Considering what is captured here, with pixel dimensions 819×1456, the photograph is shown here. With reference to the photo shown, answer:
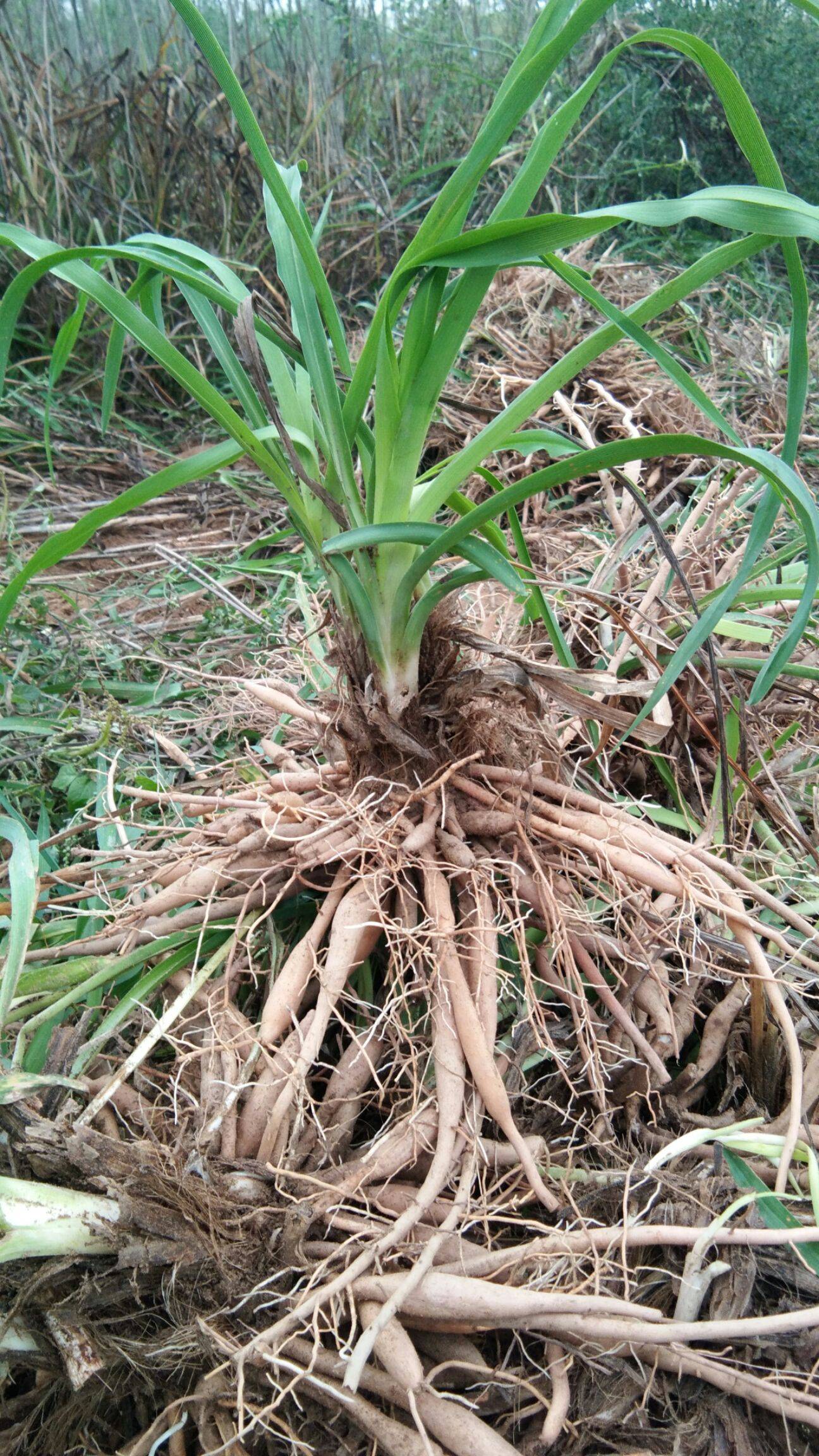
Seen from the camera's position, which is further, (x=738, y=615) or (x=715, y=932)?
(x=738, y=615)

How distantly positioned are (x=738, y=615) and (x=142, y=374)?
1824mm

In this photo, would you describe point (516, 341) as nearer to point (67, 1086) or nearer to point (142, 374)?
point (142, 374)

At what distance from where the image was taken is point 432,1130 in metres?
0.79

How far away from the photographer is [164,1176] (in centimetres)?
73

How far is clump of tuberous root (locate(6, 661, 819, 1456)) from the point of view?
68cm

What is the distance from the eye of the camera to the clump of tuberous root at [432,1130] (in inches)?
26.8

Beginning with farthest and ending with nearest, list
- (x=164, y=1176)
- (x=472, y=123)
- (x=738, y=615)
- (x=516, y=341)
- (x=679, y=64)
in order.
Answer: (x=472, y=123)
(x=679, y=64)
(x=516, y=341)
(x=738, y=615)
(x=164, y=1176)

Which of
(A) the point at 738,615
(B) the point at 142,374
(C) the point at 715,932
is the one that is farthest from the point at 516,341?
(C) the point at 715,932

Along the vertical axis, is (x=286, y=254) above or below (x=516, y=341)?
above

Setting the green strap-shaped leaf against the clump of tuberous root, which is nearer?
the clump of tuberous root

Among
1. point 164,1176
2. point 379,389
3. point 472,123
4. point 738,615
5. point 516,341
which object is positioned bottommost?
point 164,1176

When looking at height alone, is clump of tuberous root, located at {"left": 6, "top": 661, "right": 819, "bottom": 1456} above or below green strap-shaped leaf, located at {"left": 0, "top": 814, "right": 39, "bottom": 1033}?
below

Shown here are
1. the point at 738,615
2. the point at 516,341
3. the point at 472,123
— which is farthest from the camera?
the point at 472,123

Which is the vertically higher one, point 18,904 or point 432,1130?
point 18,904
